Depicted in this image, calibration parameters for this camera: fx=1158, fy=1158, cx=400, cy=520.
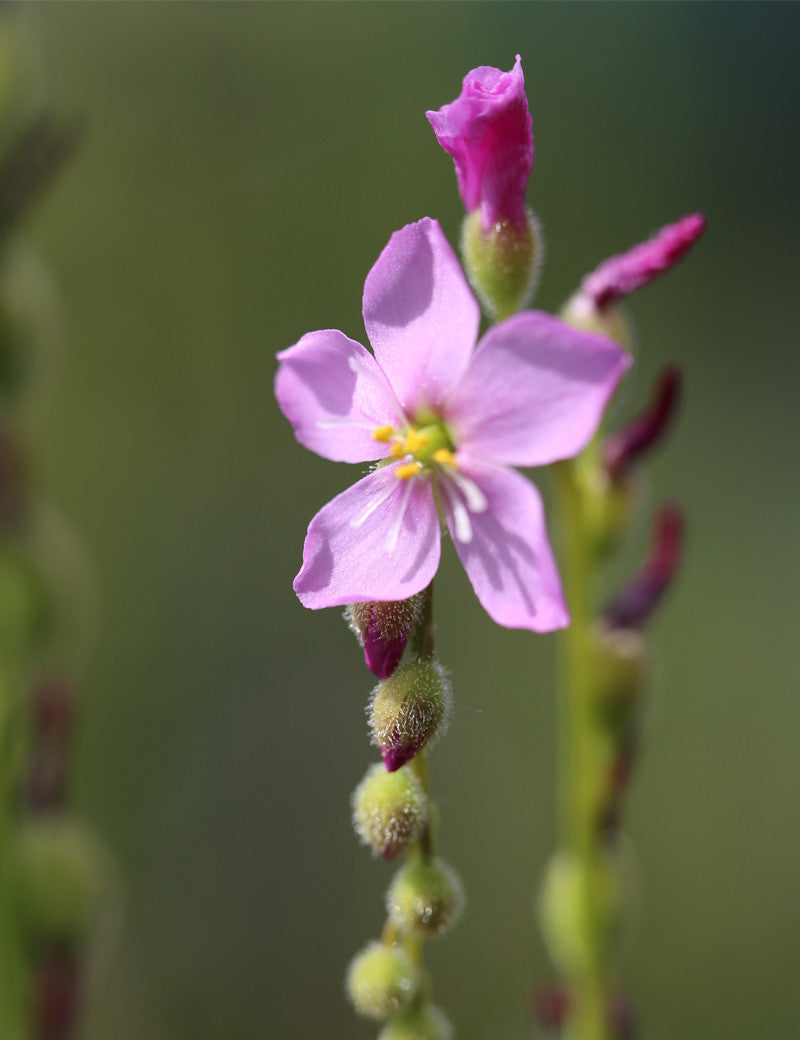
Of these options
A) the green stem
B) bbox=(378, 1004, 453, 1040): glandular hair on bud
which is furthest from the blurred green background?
bbox=(378, 1004, 453, 1040): glandular hair on bud

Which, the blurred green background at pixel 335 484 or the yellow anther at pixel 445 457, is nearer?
the yellow anther at pixel 445 457

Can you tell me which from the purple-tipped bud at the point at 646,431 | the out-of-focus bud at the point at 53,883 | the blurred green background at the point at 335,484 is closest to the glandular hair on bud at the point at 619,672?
the purple-tipped bud at the point at 646,431

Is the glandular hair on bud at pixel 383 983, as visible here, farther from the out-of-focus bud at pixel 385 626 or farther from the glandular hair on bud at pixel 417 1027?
the out-of-focus bud at pixel 385 626

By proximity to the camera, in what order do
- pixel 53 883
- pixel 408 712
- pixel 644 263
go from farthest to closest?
pixel 53 883, pixel 644 263, pixel 408 712

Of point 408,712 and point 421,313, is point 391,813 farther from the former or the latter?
point 421,313

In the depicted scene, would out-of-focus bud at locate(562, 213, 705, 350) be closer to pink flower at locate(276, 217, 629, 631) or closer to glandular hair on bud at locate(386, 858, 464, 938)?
pink flower at locate(276, 217, 629, 631)

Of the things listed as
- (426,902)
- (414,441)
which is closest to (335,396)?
(414,441)

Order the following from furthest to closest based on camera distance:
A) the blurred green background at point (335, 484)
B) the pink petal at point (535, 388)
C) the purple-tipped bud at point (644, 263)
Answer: the blurred green background at point (335, 484) → the purple-tipped bud at point (644, 263) → the pink petal at point (535, 388)
